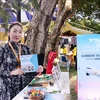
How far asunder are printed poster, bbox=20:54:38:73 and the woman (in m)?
0.05

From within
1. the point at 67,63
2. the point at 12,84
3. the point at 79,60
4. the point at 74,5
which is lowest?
the point at 67,63

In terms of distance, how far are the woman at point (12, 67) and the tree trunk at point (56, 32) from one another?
331 cm

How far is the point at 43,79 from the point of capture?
2.95m

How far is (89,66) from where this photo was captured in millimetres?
1690

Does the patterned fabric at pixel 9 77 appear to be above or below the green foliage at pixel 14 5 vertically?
below

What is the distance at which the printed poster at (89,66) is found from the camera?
1677 millimetres

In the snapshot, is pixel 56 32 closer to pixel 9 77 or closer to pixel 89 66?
pixel 9 77

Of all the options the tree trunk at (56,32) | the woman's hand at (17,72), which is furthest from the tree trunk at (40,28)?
the woman's hand at (17,72)

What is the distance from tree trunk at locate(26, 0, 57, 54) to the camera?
547cm

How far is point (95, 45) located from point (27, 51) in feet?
2.92

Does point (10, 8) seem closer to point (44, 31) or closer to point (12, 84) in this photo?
point (12, 84)

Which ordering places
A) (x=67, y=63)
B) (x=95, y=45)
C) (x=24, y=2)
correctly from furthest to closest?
1. (x=67, y=63)
2. (x=24, y=2)
3. (x=95, y=45)

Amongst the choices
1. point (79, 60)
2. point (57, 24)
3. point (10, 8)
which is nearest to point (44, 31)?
point (57, 24)

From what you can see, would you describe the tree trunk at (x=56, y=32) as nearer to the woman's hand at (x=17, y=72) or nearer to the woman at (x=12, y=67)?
the woman at (x=12, y=67)
